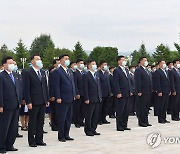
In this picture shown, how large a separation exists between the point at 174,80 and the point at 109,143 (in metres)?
4.50

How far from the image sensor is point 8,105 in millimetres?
7219

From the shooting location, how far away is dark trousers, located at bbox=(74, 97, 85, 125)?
10.9 meters

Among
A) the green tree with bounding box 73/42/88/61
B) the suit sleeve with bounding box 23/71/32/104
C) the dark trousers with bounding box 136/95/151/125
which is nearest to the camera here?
the suit sleeve with bounding box 23/71/32/104

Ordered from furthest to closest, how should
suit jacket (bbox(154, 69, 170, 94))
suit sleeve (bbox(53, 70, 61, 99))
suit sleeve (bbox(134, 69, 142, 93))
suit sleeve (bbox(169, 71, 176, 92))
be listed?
suit sleeve (bbox(169, 71, 176, 92)), suit jacket (bbox(154, 69, 170, 94)), suit sleeve (bbox(134, 69, 142, 93)), suit sleeve (bbox(53, 70, 61, 99))

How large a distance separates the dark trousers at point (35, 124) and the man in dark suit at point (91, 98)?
147 centimetres

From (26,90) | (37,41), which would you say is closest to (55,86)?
(26,90)

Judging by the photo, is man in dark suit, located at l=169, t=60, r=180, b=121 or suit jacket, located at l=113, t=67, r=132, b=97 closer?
suit jacket, located at l=113, t=67, r=132, b=97

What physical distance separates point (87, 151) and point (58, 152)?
55cm

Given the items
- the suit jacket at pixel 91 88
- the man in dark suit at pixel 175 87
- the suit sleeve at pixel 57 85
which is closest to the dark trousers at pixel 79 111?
the suit jacket at pixel 91 88

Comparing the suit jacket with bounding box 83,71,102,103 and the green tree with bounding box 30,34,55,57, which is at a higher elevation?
the green tree with bounding box 30,34,55,57

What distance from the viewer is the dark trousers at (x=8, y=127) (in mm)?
7203

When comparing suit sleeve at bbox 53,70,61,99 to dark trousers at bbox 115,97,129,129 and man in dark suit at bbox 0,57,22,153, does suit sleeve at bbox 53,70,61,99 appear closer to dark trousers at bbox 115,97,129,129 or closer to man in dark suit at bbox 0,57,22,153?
man in dark suit at bbox 0,57,22,153

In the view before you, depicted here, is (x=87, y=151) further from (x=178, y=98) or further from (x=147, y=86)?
(x=178, y=98)

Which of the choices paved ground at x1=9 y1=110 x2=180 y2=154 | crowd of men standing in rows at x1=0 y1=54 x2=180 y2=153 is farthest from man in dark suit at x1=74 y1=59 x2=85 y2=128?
paved ground at x1=9 y1=110 x2=180 y2=154
